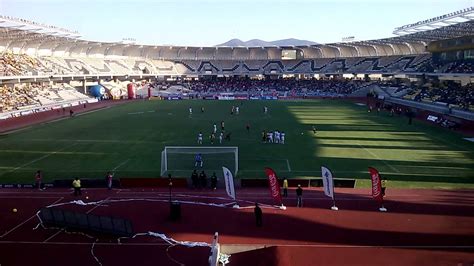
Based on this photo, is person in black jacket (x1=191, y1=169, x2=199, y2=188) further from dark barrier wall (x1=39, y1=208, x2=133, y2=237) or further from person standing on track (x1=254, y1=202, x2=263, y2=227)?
dark barrier wall (x1=39, y1=208, x2=133, y2=237)

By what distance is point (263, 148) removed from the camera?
35.9 metres

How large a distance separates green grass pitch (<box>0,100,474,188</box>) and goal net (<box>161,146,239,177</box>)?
874 millimetres

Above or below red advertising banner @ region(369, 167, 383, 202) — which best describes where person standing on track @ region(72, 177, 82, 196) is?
below

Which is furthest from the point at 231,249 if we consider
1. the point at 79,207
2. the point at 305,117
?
the point at 305,117

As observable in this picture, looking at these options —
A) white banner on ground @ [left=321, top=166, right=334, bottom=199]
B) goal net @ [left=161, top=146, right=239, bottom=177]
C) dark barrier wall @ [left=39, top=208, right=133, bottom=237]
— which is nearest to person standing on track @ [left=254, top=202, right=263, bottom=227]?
white banner on ground @ [left=321, top=166, right=334, bottom=199]

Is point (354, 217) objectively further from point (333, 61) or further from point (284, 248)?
point (333, 61)

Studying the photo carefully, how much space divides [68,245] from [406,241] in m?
13.0

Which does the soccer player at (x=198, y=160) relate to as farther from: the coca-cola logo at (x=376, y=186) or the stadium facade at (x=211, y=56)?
the stadium facade at (x=211, y=56)

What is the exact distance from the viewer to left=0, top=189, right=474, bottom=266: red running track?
15.4 m

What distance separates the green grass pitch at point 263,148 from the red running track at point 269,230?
3997 mm

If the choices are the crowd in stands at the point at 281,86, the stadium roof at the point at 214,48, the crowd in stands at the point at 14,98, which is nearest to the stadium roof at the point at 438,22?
the stadium roof at the point at 214,48

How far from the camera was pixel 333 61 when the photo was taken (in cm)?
11262

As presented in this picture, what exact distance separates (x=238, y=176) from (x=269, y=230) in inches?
373

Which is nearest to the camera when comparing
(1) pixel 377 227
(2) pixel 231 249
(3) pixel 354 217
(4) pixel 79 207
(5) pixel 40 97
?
(2) pixel 231 249
